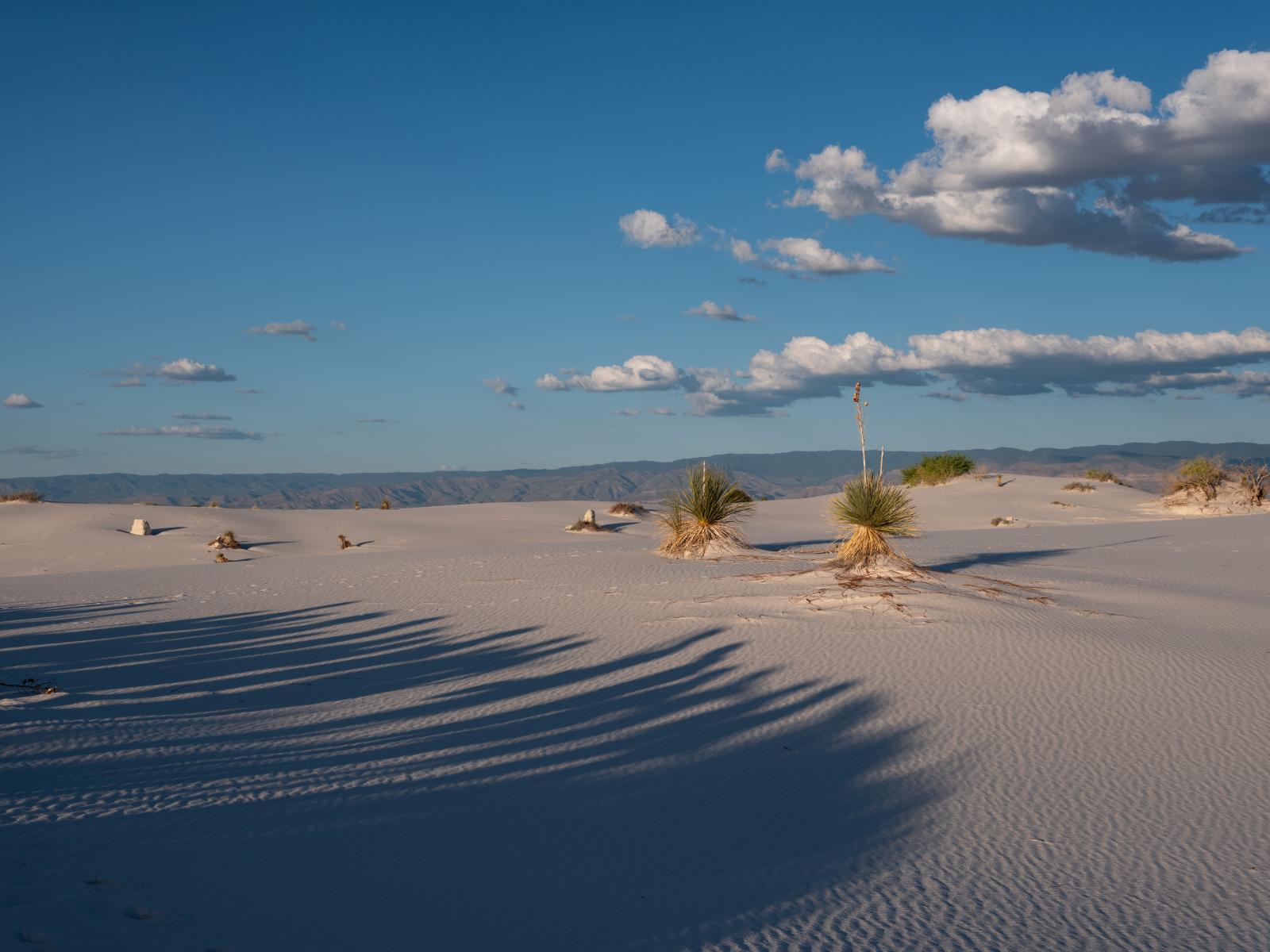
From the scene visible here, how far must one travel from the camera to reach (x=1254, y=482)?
33.1 metres

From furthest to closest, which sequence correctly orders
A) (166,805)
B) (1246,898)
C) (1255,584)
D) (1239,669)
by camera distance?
(1255,584)
(1239,669)
(166,805)
(1246,898)

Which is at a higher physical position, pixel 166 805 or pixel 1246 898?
pixel 166 805

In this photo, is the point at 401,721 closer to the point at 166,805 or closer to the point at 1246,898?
the point at 166,805

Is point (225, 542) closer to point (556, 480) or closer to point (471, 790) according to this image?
point (471, 790)

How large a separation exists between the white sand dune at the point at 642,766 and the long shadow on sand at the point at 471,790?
0.03 m

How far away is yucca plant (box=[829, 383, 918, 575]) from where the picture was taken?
13500 mm

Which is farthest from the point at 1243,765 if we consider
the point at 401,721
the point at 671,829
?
the point at 401,721

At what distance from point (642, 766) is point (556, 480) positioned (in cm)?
10759

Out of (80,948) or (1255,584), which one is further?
(1255,584)

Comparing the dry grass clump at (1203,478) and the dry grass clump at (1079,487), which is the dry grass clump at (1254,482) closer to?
the dry grass clump at (1203,478)

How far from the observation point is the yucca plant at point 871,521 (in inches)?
531

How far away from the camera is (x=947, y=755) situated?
6844 mm

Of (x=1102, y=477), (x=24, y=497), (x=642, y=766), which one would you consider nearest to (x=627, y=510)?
(x=24, y=497)

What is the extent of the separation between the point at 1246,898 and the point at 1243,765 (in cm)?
234
